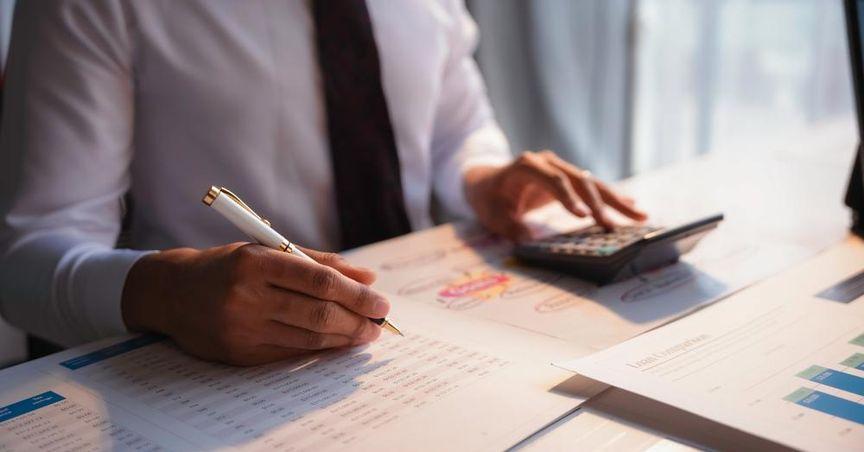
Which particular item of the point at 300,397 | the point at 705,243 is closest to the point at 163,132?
the point at 300,397

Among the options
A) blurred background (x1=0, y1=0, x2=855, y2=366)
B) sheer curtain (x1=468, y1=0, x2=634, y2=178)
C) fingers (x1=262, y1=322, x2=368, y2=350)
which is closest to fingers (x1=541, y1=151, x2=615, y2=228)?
fingers (x1=262, y1=322, x2=368, y2=350)

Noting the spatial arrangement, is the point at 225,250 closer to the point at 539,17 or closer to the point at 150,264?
the point at 150,264

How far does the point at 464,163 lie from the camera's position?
3.80 feet

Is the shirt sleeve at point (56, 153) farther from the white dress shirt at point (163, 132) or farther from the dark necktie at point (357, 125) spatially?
the dark necktie at point (357, 125)

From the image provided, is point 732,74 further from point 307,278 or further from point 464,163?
point 307,278

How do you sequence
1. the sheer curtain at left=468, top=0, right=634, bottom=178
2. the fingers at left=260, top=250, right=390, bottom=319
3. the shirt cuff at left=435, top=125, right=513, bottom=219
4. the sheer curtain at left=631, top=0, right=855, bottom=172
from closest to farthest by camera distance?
the fingers at left=260, top=250, right=390, bottom=319 < the shirt cuff at left=435, top=125, right=513, bottom=219 < the sheer curtain at left=631, top=0, right=855, bottom=172 < the sheer curtain at left=468, top=0, right=634, bottom=178

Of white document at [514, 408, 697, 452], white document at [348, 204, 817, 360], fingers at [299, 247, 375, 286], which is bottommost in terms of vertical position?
white document at [514, 408, 697, 452]

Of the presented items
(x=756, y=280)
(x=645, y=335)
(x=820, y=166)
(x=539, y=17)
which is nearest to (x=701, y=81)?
(x=539, y=17)

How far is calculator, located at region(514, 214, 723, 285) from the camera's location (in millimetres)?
773

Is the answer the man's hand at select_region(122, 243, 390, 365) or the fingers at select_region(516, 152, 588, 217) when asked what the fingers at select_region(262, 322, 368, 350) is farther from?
the fingers at select_region(516, 152, 588, 217)

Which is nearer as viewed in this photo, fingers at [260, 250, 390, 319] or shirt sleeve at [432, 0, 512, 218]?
fingers at [260, 250, 390, 319]

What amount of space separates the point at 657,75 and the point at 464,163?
1.37 m

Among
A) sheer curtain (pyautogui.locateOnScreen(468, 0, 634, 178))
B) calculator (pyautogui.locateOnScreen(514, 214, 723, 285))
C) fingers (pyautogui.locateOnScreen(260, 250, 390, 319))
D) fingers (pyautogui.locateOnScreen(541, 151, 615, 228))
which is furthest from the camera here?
sheer curtain (pyautogui.locateOnScreen(468, 0, 634, 178))

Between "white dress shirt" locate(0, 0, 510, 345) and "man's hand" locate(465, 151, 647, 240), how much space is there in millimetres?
134
